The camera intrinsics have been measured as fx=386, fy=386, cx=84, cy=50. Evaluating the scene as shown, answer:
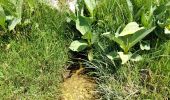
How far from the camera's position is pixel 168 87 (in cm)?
294

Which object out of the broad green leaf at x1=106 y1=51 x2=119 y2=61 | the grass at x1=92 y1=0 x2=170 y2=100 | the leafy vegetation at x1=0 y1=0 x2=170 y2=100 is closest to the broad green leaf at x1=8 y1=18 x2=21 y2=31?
the leafy vegetation at x1=0 y1=0 x2=170 y2=100

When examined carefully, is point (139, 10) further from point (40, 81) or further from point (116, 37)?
point (40, 81)

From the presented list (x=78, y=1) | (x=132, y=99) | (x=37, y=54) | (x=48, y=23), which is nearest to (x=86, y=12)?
(x=78, y=1)

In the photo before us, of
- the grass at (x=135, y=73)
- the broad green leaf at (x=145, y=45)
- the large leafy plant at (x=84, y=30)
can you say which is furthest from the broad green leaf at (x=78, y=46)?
the broad green leaf at (x=145, y=45)

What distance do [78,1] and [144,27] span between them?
704mm

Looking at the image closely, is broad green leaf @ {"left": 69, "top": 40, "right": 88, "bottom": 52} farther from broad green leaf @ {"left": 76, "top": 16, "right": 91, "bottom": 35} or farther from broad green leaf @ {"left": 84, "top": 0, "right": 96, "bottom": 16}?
broad green leaf @ {"left": 84, "top": 0, "right": 96, "bottom": 16}

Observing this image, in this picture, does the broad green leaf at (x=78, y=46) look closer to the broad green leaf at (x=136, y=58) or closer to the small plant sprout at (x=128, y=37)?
the small plant sprout at (x=128, y=37)

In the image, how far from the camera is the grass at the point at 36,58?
3072 mm

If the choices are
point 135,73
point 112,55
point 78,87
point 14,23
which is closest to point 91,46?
point 112,55

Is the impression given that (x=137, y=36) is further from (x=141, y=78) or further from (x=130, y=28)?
(x=141, y=78)

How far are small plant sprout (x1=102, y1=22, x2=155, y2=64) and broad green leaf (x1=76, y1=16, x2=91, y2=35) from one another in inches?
9.8

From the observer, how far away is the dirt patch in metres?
3.09

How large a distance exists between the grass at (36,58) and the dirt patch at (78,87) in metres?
0.07

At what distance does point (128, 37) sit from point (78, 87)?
577 millimetres
